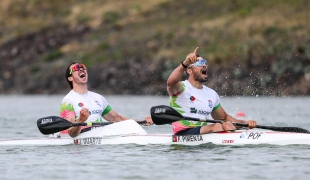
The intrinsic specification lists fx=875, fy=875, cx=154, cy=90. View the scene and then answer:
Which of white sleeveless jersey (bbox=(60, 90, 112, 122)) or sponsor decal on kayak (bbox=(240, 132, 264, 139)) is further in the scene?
white sleeveless jersey (bbox=(60, 90, 112, 122))

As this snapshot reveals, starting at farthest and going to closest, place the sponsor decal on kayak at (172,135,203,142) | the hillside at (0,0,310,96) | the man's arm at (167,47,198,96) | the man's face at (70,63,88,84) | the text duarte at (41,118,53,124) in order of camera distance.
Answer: the hillside at (0,0,310,96), the man's face at (70,63,88,84), the text duarte at (41,118,53,124), the sponsor decal on kayak at (172,135,203,142), the man's arm at (167,47,198,96)

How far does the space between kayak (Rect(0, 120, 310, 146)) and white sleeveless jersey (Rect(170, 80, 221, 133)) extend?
13.3 inches

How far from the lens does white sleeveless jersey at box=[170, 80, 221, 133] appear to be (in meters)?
17.9

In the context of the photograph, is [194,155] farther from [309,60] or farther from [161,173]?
[309,60]

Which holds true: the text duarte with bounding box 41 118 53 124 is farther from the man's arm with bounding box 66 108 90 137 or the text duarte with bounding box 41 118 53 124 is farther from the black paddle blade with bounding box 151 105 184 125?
the black paddle blade with bounding box 151 105 184 125

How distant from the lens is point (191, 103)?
1794 cm

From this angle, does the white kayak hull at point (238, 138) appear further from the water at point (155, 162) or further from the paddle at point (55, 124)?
the paddle at point (55, 124)

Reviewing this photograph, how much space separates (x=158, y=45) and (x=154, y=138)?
117 ft

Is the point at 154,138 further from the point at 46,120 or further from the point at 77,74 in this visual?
the point at 46,120

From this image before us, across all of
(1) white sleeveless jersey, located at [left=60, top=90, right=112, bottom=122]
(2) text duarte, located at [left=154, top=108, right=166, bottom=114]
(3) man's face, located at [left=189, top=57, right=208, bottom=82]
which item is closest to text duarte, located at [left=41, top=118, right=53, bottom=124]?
(1) white sleeveless jersey, located at [left=60, top=90, right=112, bottom=122]

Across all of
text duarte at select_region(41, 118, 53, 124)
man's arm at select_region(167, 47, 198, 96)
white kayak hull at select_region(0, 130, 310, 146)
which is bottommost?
white kayak hull at select_region(0, 130, 310, 146)

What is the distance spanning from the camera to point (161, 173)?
1438 cm

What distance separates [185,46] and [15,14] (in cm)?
2491

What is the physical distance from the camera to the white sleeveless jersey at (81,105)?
18.5 meters
